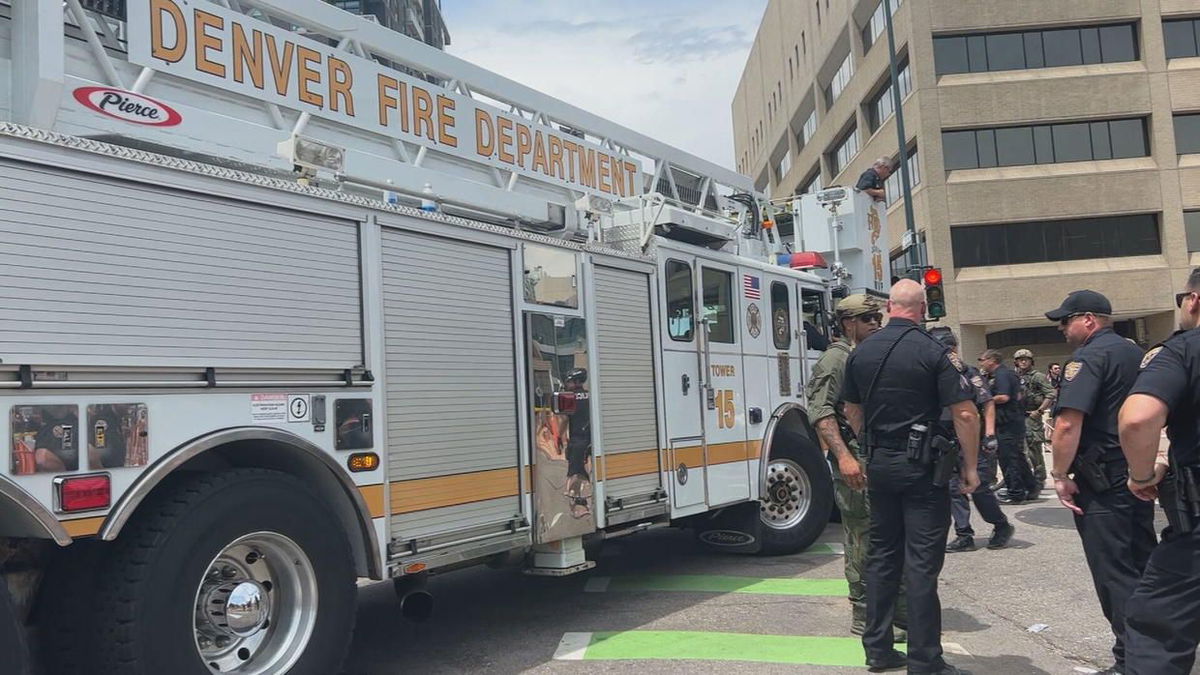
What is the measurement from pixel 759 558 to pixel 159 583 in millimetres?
5145

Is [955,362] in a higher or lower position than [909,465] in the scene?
higher

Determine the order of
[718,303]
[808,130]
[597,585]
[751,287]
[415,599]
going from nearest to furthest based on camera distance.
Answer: [415,599], [597,585], [718,303], [751,287], [808,130]

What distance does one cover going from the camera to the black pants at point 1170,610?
10.6ft

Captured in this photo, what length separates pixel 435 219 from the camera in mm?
4906

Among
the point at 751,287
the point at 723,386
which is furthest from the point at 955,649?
the point at 751,287

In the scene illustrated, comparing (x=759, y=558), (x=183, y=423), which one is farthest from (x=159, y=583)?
(x=759, y=558)

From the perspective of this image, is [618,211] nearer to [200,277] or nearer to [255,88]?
[255,88]

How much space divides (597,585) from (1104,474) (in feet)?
12.2

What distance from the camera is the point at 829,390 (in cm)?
543

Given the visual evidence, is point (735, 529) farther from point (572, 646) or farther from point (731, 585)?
point (572, 646)

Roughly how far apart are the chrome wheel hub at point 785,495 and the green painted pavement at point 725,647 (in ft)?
6.93

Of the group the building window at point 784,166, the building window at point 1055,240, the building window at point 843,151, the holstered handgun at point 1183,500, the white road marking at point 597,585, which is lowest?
the white road marking at point 597,585

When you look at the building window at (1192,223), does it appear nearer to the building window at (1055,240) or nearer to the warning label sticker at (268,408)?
the building window at (1055,240)

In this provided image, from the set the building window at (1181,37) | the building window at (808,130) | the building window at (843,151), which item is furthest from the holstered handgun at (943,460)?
the building window at (808,130)
